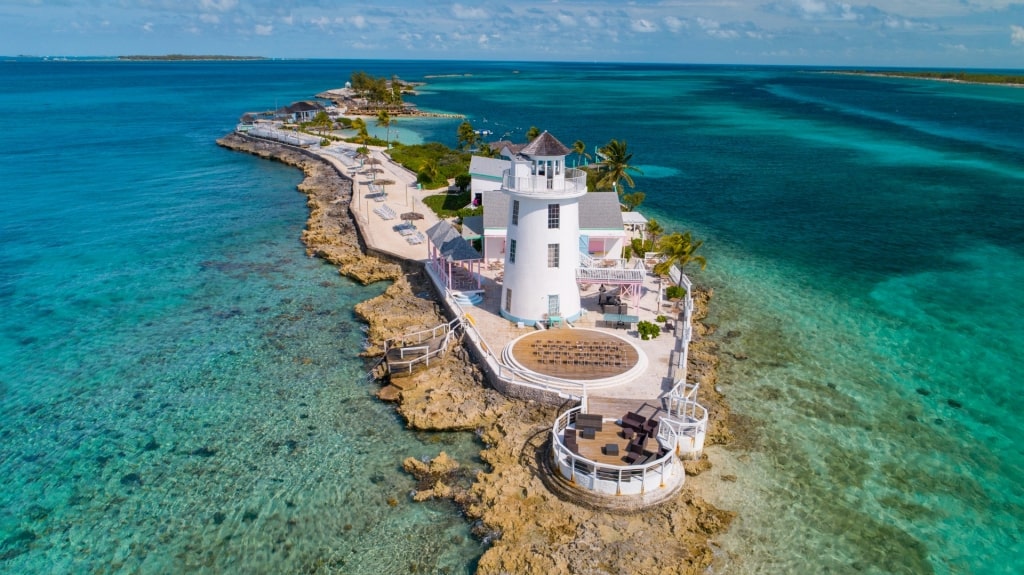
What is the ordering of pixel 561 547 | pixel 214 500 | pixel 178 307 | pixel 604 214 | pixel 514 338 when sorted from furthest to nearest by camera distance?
pixel 604 214 < pixel 178 307 < pixel 514 338 < pixel 214 500 < pixel 561 547

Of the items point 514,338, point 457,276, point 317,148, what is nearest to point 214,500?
point 514,338

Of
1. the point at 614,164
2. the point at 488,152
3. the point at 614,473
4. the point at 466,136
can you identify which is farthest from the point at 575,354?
the point at 466,136

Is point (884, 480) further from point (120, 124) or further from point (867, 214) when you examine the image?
point (120, 124)

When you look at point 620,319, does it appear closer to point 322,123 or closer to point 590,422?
Result: point 590,422

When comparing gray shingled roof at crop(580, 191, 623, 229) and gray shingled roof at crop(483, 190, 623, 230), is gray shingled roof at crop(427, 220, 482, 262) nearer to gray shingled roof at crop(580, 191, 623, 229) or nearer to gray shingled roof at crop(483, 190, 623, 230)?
gray shingled roof at crop(483, 190, 623, 230)

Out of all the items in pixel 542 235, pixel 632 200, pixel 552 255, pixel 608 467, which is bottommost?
pixel 608 467
